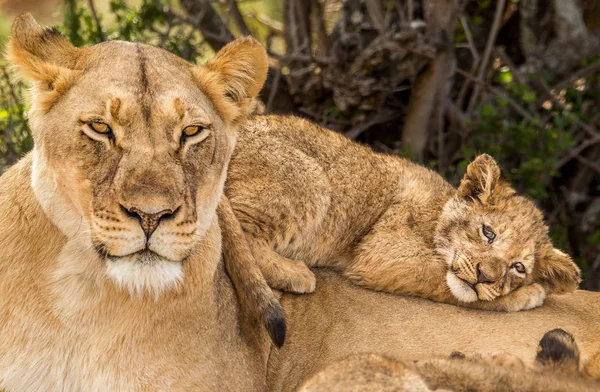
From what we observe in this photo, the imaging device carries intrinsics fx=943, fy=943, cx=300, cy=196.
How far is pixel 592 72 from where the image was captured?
18.4ft

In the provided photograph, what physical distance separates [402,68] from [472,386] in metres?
2.91

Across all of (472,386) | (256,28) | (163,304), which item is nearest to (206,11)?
(256,28)

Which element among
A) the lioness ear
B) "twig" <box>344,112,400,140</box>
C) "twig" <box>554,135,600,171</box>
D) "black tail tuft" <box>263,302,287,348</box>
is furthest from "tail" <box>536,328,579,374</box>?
"twig" <box>344,112,400,140</box>

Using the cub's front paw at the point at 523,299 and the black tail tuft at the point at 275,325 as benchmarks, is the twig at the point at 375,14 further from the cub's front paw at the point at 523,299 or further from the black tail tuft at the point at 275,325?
the black tail tuft at the point at 275,325

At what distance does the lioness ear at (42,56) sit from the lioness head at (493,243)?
1.71m

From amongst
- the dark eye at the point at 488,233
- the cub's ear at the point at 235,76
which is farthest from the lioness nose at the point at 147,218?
the dark eye at the point at 488,233

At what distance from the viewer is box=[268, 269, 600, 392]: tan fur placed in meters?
3.36

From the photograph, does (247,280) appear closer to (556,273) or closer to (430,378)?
(430,378)

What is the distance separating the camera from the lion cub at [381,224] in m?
3.65

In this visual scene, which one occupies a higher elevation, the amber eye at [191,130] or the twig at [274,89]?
the amber eye at [191,130]

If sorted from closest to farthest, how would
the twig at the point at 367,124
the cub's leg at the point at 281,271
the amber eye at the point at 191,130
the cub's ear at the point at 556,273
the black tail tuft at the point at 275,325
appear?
the amber eye at the point at 191,130, the black tail tuft at the point at 275,325, the cub's leg at the point at 281,271, the cub's ear at the point at 556,273, the twig at the point at 367,124

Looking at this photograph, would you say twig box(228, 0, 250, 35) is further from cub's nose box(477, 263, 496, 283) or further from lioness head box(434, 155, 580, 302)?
cub's nose box(477, 263, 496, 283)

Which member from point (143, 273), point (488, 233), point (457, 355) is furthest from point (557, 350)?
point (143, 273)

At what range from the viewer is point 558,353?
2934mm
